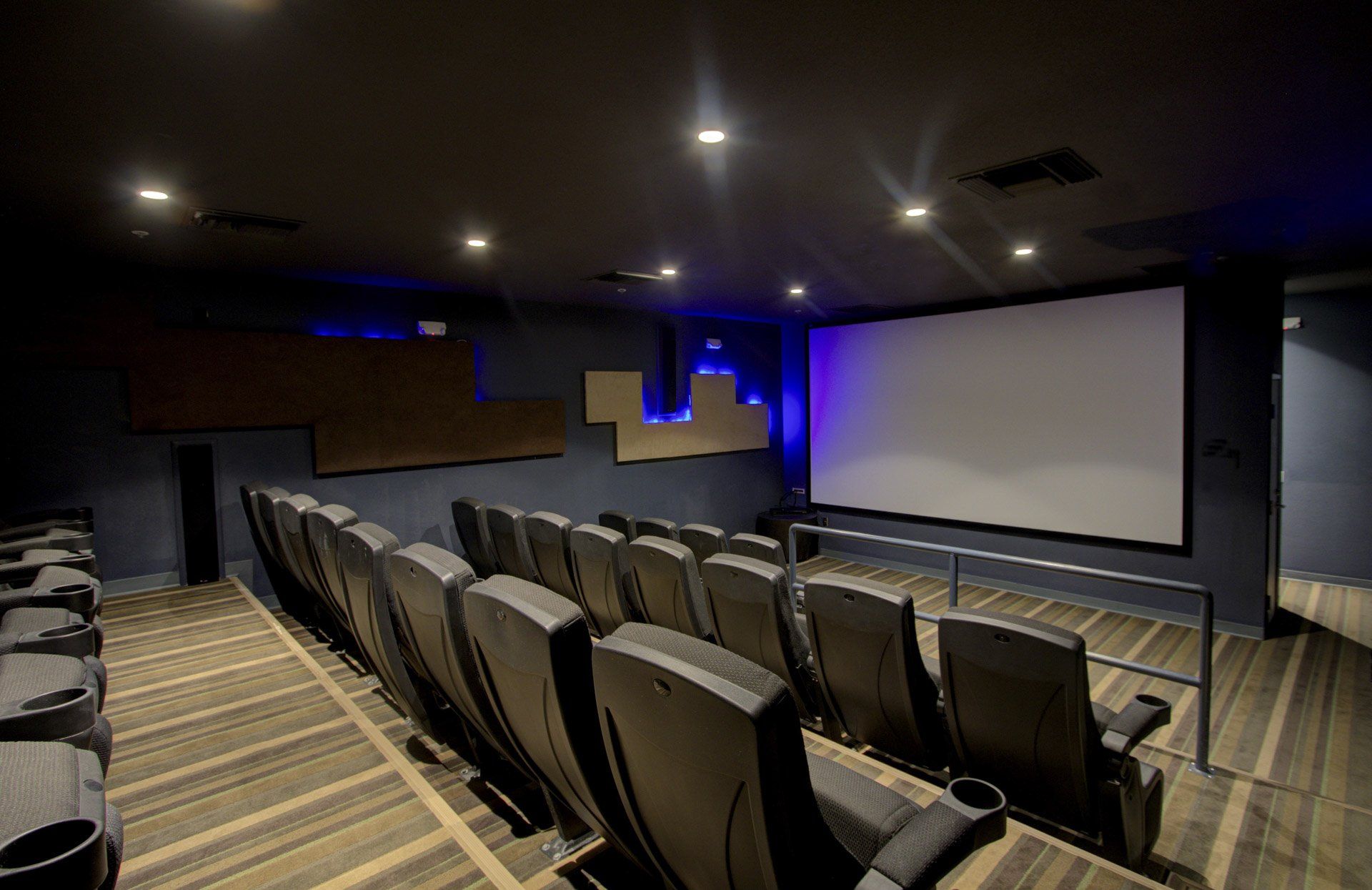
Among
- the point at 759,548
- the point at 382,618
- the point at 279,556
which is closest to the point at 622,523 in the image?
the point at 759,548

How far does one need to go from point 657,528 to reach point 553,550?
2.80 ft

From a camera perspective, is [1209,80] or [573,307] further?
[573,307]

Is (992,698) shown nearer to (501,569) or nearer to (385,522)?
(501,569)

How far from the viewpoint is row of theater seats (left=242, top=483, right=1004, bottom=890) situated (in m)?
1.06

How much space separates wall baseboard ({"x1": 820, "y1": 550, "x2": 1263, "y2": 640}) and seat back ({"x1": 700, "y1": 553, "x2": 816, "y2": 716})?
372 centimetres

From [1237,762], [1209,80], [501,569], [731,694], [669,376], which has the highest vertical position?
[1209,80]

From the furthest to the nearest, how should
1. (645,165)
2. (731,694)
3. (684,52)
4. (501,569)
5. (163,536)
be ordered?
(501,569), (163,536), (645,165), (684,52), (731,694)

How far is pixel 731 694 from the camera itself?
1013mm

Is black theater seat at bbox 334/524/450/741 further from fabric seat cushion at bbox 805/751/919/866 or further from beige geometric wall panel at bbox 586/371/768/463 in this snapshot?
beige geometric wall panel at bbox 586/371/768/463

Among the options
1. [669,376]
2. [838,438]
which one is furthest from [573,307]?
[838,438]

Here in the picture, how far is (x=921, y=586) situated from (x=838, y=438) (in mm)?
2125

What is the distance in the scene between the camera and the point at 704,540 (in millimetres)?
4117

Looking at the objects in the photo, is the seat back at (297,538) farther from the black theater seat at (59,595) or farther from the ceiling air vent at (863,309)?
the ceiling air vent at (863,309)

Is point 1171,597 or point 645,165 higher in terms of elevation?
point 645,165
